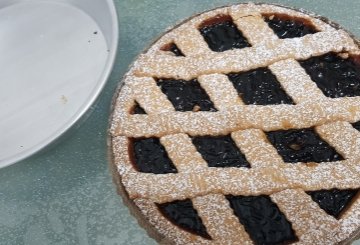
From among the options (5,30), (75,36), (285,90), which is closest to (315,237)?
(285,90)

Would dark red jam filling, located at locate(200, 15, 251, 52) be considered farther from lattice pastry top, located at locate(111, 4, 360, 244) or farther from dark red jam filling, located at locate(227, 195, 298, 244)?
dark red jam filling, located at locate(227, 195, 298, 244)

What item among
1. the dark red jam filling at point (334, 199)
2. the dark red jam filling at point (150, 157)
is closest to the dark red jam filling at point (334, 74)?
the dark red jam filling at point (334, 199)

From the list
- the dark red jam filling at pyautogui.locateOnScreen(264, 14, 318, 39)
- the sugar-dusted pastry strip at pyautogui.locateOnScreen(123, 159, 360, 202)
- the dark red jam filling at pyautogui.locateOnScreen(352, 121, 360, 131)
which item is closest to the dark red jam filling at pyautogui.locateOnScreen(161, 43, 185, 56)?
the dark red jam filling at pyautogui.locateOnScreen(264, 14, 318, 39)

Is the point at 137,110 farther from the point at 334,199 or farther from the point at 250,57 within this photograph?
the point at 334,199

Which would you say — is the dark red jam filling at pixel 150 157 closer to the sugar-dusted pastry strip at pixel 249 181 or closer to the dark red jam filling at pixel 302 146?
the sugar-dusted pastry strip at pixel 249 181

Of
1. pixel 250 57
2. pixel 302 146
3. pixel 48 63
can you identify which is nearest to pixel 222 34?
pixel 250 57

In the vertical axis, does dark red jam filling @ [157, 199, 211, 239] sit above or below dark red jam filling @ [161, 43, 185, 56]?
below
